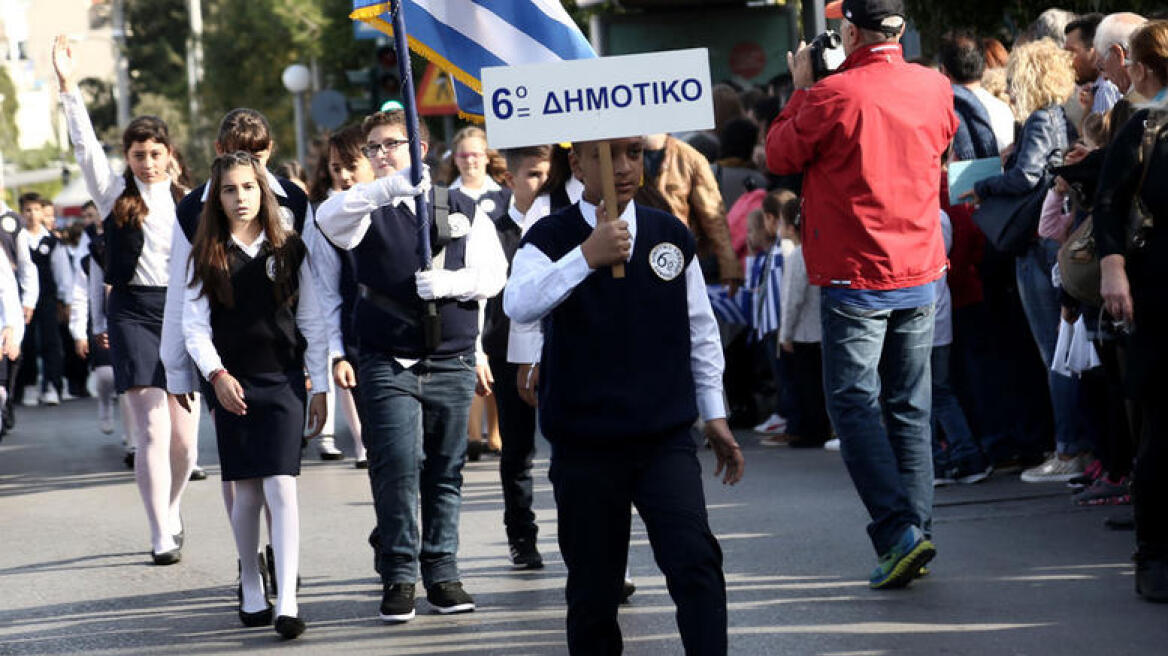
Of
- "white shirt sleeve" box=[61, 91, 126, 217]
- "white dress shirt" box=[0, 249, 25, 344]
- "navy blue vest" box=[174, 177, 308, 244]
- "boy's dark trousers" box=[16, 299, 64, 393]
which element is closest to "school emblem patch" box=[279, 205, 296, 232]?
"navy blue vest" box=[174, 177, 308, 244]

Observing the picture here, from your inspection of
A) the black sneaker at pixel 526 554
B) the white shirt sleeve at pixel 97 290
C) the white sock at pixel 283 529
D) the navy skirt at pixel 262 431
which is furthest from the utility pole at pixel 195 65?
the white sock at pixel 283 529

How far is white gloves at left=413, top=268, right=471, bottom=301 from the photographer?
23.2ft

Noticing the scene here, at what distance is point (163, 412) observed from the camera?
30.3ft

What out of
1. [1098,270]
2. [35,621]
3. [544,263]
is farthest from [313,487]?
[544,263]

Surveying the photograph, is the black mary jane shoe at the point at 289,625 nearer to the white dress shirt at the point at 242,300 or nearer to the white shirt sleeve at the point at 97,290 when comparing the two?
the white dress shirt at the point at 242,300

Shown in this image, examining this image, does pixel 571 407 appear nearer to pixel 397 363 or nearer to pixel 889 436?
pixel 397 363

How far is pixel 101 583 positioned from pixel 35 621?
797mm

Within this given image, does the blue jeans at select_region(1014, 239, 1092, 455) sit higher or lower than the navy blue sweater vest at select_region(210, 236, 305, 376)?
lower

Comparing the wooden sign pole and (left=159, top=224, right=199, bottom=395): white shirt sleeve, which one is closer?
the wooden sign pole

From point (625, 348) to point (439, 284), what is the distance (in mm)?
1925

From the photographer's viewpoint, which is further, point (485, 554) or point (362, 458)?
point (362, 458)

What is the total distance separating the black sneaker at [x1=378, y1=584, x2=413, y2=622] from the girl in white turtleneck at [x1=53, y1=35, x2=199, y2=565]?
203 centimetres

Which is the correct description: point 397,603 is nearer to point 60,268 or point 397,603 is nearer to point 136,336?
point 136,336

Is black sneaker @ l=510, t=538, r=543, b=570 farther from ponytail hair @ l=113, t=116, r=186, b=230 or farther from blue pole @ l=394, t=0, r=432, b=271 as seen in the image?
ponytail hair @ l=113, t=116, r=186, b=230
